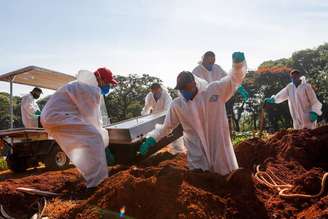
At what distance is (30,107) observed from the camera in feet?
35.3

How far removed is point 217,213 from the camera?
11.5ft

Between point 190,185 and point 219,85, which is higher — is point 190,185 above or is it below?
below

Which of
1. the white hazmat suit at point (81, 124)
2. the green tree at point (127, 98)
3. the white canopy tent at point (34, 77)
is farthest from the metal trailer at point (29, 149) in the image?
the green tree at point (127, 98)

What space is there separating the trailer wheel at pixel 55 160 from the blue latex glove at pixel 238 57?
591cm

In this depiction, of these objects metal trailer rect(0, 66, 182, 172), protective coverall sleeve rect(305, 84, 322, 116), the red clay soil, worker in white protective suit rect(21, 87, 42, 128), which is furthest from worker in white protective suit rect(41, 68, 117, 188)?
protective coverall sleeve rect(305, 84, 322, 116)

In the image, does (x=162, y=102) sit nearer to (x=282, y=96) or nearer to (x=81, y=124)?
(x=282, y=96)

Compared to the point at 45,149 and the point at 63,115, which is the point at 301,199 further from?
the point at 45,149

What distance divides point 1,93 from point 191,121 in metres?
49.8

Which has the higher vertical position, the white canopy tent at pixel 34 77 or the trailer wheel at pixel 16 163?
the white canopy tent at pixel 34 77

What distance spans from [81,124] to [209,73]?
118 inches

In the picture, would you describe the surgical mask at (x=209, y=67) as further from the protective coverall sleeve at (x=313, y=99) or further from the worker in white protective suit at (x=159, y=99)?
the protective coverall sleeve at (x=313, y=99)

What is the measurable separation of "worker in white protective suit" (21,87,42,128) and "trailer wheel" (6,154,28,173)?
1878 millimetres

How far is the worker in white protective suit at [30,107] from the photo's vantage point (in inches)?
417

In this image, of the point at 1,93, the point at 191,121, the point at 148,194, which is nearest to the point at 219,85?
the point at 191,121
